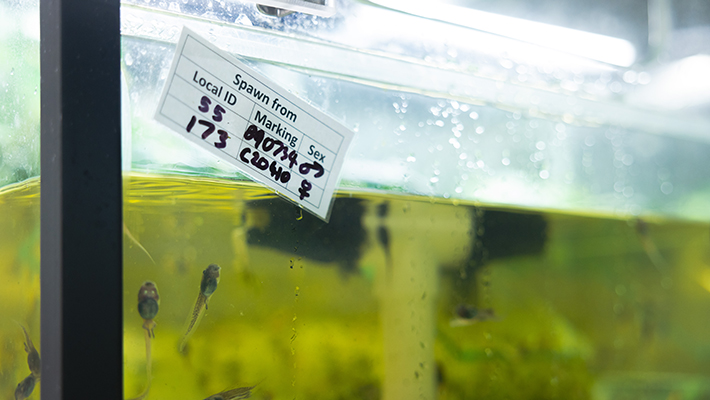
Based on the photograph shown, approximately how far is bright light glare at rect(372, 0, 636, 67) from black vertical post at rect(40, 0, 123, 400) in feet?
1.37

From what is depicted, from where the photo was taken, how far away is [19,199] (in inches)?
21.2

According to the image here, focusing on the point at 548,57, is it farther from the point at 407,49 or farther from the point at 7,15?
the point at 7,15

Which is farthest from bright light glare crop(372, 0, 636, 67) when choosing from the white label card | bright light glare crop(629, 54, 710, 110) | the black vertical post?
the black vertical post

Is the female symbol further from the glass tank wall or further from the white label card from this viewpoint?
the glass tank wall

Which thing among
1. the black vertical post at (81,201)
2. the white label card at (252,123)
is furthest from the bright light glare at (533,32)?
the black vertical post at (81,201)

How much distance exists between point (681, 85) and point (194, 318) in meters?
1.31

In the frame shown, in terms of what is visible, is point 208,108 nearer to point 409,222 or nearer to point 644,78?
point 409,222

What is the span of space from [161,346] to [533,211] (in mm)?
647

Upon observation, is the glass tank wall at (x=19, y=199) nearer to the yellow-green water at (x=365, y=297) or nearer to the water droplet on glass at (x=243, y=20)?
the yellow-green water at (x=365, y=297)

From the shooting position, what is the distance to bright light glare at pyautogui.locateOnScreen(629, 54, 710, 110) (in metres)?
1.20

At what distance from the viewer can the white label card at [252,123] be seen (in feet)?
1.65

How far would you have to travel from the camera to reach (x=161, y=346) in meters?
0.50

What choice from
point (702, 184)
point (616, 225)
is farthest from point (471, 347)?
point (702, 184)

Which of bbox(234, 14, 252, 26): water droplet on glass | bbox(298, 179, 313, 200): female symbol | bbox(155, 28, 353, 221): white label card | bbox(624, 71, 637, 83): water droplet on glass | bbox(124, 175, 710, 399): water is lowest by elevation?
bbox(124, 175, 710, 399): water
